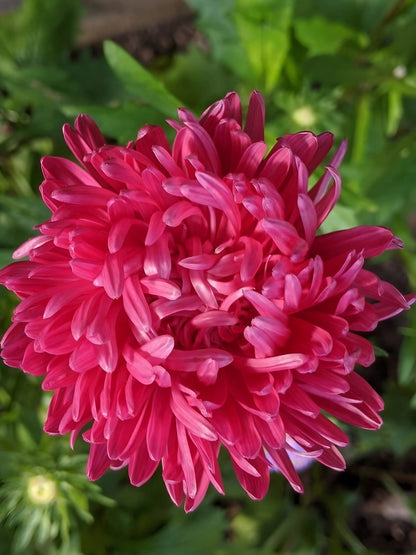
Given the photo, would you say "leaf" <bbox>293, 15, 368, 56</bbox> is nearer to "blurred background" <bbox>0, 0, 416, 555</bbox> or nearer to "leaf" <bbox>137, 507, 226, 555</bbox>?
"blurred background" <bbox>0, 0, 416, 555</bbox>

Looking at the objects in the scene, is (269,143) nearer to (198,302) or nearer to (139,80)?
(139,80)

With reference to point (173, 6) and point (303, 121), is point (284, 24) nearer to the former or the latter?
point (303, 121)

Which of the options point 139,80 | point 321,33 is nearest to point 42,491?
point 139,80

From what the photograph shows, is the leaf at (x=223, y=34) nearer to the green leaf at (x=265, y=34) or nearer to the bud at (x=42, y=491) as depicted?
the green leaf at (x=265, y=34)

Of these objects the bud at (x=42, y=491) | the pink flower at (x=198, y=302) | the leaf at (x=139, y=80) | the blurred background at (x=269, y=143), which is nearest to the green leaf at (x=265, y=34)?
the blurred background at (x=269, y=143)

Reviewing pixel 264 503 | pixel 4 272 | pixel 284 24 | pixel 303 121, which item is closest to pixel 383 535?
pixel 264 503

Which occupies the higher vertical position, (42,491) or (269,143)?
(269,143)
